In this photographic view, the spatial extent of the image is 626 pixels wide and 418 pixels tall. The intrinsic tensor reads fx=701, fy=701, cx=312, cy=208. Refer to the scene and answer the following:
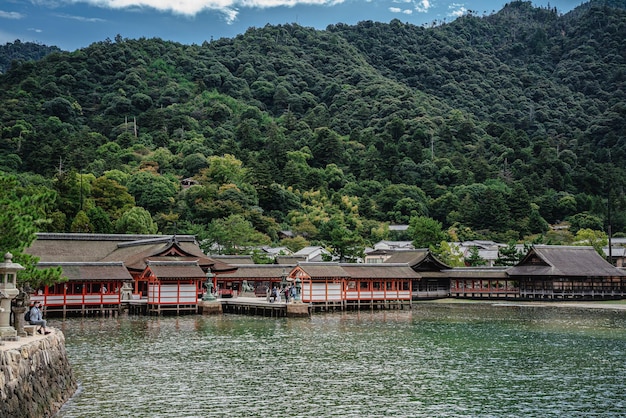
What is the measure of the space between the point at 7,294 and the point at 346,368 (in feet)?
36.9

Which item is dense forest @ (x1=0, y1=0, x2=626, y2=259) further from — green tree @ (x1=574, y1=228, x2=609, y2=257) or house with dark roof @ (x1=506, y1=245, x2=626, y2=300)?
house with dark roof @ (x1=506, y1=245, x2=626, y2=300)

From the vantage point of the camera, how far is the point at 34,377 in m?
14.9

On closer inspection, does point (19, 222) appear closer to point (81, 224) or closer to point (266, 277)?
point (266, 277)

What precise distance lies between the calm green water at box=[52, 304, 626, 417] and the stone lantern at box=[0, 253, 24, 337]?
7.82 ft

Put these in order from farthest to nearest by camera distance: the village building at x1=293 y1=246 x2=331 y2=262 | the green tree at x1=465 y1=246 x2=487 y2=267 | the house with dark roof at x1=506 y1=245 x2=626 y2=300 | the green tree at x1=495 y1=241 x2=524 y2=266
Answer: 1. the village building at x1=293 y1=246 x2=331 y2=262
2. the green tree at x1=465 y1=246 x2=487 y2=267
3. the green tree at x1=495 y1=241 x2=524 y2=266
4. the house with dark roof at x1=506 y1=245 x2=626 y2=300

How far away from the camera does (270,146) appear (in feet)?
364

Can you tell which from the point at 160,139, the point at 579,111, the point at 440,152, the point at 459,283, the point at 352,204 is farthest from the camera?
the point at 579,111

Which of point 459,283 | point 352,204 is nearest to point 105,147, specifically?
point 352,204

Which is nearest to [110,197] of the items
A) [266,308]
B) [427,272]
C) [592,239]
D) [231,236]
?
[231,236]

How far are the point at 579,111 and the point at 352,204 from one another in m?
84.2

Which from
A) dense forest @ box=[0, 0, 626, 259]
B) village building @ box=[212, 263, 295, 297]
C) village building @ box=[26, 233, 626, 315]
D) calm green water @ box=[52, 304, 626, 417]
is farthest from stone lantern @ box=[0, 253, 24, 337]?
dense forest @ box=[0, 0, 626, 259]

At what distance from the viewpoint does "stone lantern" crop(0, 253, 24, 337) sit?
16.5 m

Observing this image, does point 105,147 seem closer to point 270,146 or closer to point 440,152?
point 270,146

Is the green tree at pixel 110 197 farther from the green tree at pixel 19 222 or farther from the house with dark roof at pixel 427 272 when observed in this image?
the green tree at pixel 19 222
